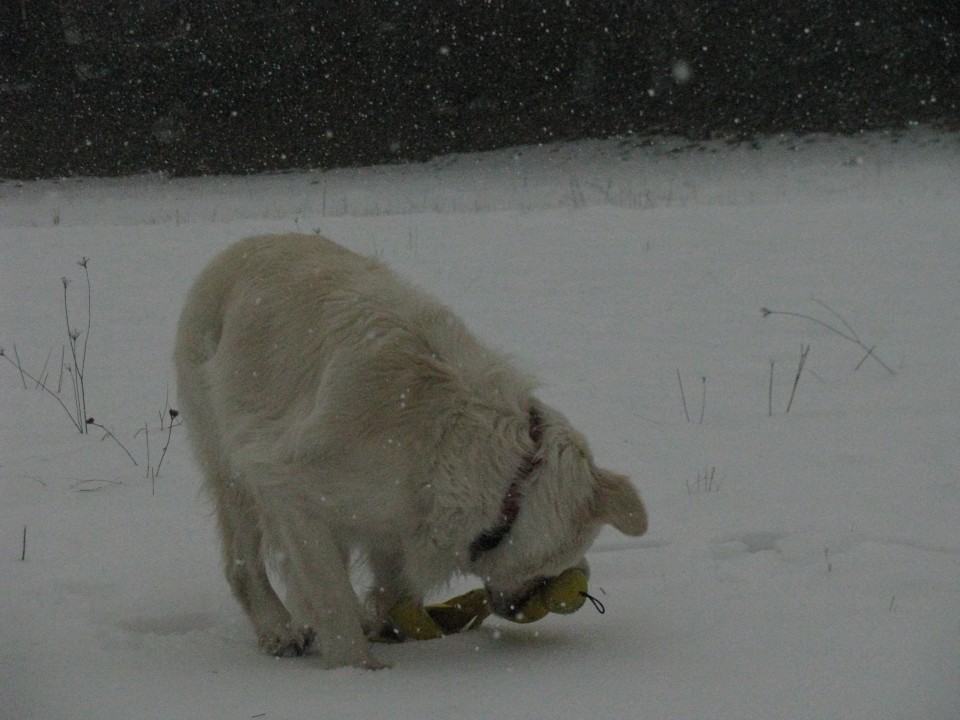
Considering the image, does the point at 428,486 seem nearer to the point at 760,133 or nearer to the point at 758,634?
the point at 758,634

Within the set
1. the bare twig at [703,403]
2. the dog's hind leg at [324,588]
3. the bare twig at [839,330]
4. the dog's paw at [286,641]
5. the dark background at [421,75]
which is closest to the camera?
the dog's hind leg at [324,588]

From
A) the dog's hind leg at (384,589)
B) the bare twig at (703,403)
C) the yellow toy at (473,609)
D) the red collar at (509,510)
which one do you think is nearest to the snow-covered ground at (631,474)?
the bare twig at (703,403)

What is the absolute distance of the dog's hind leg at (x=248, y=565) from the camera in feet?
11.9

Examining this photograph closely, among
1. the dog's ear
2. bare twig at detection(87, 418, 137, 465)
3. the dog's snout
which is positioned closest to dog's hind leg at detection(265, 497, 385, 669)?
the dog's snout

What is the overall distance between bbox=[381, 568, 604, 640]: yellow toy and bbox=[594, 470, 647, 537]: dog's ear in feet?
0.92

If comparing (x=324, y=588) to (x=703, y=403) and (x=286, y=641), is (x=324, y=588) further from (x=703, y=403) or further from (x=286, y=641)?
(x=703, y=403)

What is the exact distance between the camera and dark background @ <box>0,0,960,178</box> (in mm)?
21734

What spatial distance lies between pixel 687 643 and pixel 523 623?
616mm

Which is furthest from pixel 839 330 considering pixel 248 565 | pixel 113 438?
pixel 113 438

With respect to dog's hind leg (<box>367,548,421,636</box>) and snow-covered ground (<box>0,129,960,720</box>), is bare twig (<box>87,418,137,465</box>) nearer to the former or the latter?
snow-covered ground (<box>0,129,960,720</box>)

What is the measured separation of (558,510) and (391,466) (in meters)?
0.55

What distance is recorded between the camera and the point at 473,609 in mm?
3713

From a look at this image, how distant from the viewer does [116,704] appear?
8.92 ft

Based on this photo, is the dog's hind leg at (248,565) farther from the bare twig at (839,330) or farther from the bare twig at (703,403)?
the bare twig at (839,330)
